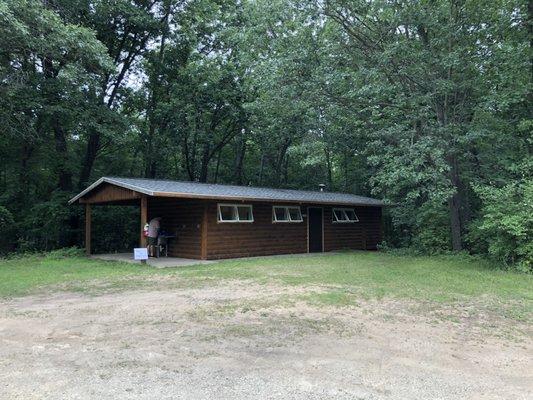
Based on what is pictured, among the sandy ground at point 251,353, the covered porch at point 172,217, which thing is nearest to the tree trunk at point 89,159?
the covered porch at point 172,217

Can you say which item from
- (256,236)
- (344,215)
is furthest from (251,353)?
(344,215)

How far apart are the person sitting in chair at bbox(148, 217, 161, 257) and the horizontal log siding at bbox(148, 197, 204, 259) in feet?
1.89

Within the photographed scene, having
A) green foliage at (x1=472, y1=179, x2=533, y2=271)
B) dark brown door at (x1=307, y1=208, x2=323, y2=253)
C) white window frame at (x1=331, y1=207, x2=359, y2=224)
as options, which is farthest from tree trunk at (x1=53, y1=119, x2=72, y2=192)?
green foliage at (x1=472, y1=179, x2=533, y2=271)

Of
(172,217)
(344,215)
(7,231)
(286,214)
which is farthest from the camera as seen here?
(344,215)

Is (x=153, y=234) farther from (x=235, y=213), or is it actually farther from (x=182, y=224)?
(x=235, y=213)

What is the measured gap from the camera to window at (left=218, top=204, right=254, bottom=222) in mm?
14000

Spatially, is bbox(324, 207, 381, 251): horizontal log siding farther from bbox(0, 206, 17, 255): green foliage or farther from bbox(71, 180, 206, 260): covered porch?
bbox(0, 206, 17, 255): green foliage

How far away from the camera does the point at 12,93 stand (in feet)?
45.3

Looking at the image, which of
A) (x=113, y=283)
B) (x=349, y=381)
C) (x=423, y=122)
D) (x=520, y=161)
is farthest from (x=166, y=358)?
(x=520, y=161)

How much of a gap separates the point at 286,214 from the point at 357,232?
4146 millimetres

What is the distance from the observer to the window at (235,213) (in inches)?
551

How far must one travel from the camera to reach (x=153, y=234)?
14039 mm

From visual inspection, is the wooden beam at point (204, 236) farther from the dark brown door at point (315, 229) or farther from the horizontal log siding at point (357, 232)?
the horizontal log siding at point (357, 232)

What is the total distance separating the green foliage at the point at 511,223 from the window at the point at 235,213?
6.98 metres
